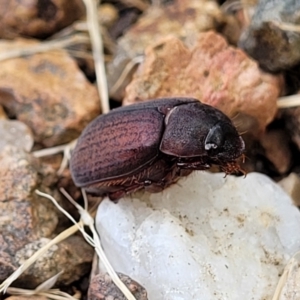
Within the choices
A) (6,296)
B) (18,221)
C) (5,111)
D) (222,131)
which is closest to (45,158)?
(5,111)

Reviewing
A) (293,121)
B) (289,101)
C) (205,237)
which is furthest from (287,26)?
(205,237)

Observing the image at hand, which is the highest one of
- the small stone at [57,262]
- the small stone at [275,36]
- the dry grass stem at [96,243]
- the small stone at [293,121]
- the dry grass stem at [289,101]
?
the small stone at [275,36]

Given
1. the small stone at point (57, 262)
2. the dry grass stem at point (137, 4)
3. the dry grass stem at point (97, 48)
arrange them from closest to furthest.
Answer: the small stone at point (57, 262) < the dry grass stem at point (97, 48) < the dry grass stem at point (137, 4)

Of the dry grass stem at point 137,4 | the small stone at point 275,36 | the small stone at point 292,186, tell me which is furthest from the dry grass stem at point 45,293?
the dry grass stem at point 137,4

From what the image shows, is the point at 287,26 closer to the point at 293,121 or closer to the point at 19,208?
the point at 293,121

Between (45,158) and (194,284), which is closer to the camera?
(194,284)

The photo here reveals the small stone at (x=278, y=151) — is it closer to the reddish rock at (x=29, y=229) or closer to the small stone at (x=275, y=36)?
the small stone at (x=275, y=36)

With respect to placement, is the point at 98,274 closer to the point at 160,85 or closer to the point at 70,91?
the point at 160,85

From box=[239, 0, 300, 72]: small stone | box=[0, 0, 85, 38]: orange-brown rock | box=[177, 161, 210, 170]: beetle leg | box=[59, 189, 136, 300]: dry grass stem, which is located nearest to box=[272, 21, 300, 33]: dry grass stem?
box=[239, 0, 300, 72]: small stone
